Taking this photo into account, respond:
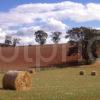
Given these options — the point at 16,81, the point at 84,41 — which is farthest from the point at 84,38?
the point at 16,81

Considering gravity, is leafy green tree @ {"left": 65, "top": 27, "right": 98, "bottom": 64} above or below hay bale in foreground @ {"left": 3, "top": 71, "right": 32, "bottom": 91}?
above

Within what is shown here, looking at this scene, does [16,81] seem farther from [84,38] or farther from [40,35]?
[40,35]

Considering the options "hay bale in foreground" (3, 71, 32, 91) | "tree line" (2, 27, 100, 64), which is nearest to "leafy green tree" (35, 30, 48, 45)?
"tree line" (2, 27, 100, 64)

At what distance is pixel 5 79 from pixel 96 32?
46.6 m

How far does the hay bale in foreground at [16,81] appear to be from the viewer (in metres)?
21.0

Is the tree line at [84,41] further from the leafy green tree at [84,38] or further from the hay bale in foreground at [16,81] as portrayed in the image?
the hay bale in foreground at [16,81]

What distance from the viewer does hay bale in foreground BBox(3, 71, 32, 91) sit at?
20953 millimetres

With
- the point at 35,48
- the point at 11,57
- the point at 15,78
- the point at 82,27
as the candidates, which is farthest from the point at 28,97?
the point at 35,48

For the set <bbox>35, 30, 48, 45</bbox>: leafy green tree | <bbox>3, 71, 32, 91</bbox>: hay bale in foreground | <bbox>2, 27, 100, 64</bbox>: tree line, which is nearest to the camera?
<bbox>3, 71, 32, 91</bbox>: hay bale in foreground

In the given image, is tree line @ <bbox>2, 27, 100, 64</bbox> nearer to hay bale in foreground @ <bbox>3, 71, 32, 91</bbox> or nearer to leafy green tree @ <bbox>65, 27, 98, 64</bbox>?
leafy green tree @ <bbox>65, 27, 98, 64</bbox>

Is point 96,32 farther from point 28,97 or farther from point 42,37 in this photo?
point 42,37

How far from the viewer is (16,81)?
68.9 ft

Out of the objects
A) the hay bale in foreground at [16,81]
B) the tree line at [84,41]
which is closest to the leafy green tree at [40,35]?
the tree line at [84,41]

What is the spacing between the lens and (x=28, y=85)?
22.0 metres
